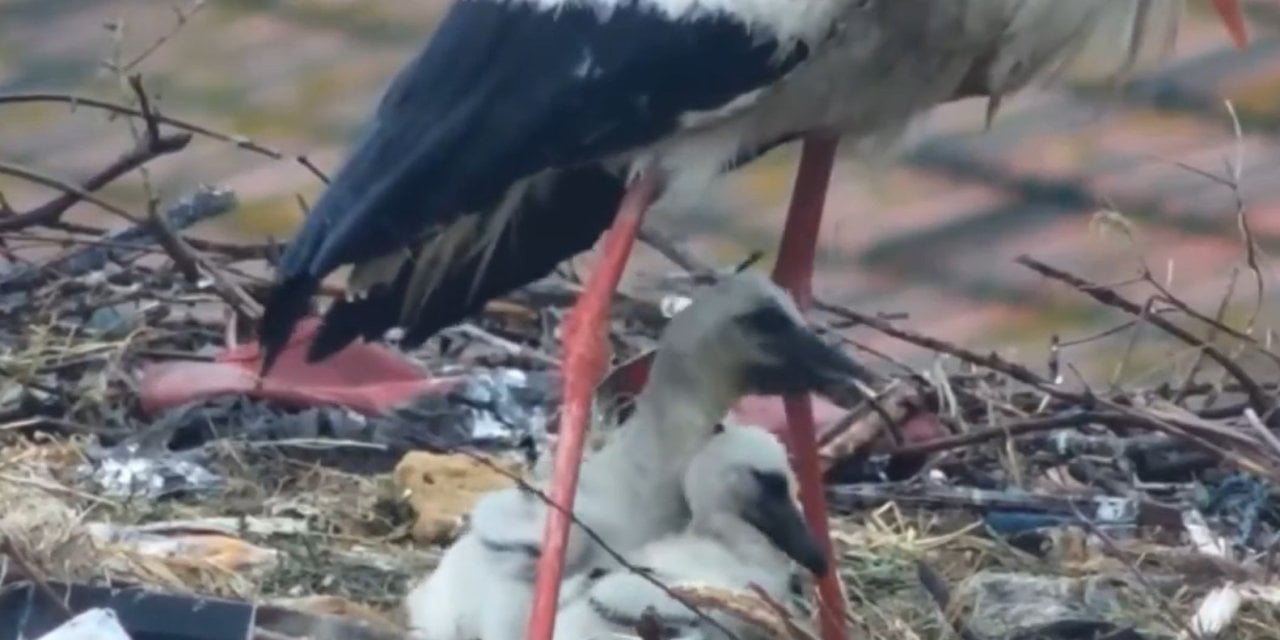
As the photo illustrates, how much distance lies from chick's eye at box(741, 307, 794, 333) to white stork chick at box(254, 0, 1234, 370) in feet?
0.39

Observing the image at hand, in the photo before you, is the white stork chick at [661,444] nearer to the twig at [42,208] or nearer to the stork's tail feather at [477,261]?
the stork's tail feather at [477,261]

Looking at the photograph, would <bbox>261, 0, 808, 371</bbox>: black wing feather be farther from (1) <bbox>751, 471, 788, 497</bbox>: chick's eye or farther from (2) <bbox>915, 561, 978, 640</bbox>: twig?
(2) <bbox>915, 561, 978, 640</bbox>: twig

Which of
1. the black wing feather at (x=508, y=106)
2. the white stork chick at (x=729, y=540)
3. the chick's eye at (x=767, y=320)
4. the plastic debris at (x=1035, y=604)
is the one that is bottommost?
the plastic debris at (x=1035, y=604)

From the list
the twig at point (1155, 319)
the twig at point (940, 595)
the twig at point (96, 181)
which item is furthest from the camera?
the twig at point (96, 181)

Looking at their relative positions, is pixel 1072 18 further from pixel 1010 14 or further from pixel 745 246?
pixel 745 246

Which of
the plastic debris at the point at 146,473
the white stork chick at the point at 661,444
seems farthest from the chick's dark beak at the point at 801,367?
the plastic debris at the point at 146,473

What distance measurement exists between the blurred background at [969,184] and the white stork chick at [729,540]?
753mm

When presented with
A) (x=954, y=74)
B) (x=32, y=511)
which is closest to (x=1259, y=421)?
(x=954, y=74)

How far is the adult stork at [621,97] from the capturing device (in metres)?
2.45

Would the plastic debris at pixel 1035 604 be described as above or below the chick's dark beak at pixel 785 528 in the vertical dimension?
below

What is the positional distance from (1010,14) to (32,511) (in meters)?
0.84

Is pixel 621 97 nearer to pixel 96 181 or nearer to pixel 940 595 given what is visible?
pixel 940 595

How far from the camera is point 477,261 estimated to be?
2.78 meters

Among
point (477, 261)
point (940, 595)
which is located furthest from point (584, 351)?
Result: point (940, 595)
